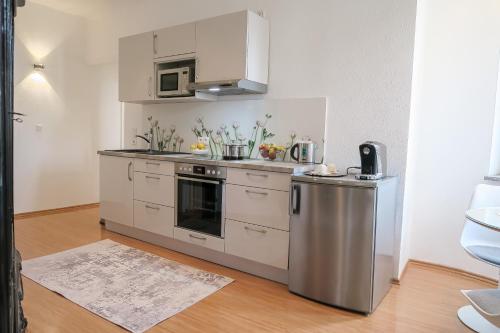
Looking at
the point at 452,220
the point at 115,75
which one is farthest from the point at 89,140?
Answer: the point at 452,220

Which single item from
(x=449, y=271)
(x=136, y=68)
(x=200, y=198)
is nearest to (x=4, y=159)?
(x=200, y=198)

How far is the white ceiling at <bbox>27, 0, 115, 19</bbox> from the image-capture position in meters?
4.37

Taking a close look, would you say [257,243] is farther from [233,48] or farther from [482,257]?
[233,48]

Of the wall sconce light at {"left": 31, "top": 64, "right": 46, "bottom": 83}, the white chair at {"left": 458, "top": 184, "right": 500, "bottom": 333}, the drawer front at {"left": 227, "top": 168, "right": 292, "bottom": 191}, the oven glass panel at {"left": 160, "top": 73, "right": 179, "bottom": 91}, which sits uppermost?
the wall sconce light at {"left": 31, "top": 64, "right": 46, "bottom": 83}

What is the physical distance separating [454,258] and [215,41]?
2.78 meters

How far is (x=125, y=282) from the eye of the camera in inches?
101

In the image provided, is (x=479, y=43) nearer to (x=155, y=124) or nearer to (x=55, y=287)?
(x=155, y=124)

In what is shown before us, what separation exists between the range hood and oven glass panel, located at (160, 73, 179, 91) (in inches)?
11.7

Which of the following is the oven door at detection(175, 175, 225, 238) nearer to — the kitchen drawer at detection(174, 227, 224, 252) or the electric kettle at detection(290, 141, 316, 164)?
the kitchen drawer at detection(174, 227, 224, 252)

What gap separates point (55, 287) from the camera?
2455 mm

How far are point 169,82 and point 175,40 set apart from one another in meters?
0.42

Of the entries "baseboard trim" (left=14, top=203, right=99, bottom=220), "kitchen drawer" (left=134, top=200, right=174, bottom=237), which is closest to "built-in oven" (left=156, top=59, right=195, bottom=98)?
"kitchen drawer" (left=134, top=200, right=174, bottom=237)

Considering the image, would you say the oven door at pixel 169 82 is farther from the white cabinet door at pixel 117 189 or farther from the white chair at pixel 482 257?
the white chair at pixel 482 257

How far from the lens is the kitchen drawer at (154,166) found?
3295 mm
